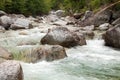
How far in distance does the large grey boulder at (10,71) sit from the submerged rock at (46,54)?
399 centimetres

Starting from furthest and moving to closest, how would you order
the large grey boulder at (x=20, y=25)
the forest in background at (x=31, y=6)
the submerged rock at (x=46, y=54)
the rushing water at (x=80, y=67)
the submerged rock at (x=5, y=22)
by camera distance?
the forest in background at (x=31, y=6) < the submerged rock at (x=5, y=22) < the large grey boulder at (x=20, y=25) < the submerged rock at (x=46, y=54) < the rushing water at (x=80, y=67)

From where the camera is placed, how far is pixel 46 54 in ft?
34.0

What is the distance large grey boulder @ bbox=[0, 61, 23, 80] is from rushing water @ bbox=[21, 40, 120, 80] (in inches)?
56.1

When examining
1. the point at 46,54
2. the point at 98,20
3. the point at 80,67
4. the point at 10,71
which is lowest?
the point at 80,67

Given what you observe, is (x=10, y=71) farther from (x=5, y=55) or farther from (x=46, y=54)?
(x=46, y=54)

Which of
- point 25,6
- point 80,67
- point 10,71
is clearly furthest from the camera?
point 25,6

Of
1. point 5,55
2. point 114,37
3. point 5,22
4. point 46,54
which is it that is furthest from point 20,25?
point 5,55

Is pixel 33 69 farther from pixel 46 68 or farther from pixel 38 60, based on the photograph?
pixel 38 60

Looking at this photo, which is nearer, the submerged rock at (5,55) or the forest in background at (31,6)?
the submerged rock at (5,55)

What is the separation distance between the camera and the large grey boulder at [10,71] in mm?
5773

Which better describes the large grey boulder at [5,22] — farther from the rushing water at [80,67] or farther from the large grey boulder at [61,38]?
the rushing water at [80,67]

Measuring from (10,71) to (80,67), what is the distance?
3.75 m

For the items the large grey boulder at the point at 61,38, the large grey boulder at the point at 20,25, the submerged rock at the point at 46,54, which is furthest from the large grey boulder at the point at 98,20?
the submerged rock at the point at 46,54

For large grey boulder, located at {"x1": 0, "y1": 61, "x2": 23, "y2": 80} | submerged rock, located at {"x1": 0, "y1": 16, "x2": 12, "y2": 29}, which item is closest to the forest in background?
submerged rock, located at {"x1": 0, "y1": 16, "x2": 12, "y2": 29}
